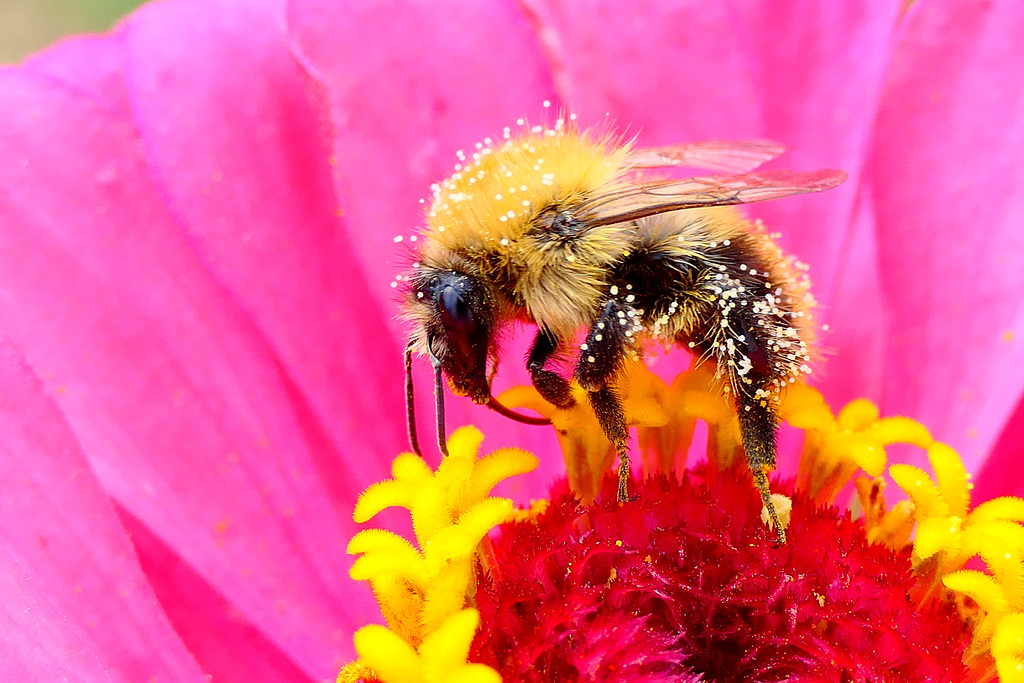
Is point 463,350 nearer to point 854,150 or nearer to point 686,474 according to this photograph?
point 686,474

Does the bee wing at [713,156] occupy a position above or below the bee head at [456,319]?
above

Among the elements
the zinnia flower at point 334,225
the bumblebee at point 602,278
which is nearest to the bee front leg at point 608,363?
the bumblebee at point 602,278

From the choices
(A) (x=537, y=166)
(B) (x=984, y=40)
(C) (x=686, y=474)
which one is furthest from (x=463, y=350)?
(B) (x=984, y=40)

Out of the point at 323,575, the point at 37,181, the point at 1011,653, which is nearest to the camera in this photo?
the point at 1011,653

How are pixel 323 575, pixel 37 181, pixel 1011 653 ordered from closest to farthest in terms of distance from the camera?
pixel 1011 653 < pixel 37 181 < pixel 323 575

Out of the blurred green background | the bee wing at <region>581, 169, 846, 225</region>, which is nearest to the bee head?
the bee wing at <region>581, 169, 846, 225</region>

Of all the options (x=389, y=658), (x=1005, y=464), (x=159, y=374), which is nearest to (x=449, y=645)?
(x=389, y=658)

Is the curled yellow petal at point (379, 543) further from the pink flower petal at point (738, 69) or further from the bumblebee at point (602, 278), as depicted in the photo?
the pink flower petal at point (738, 69)
